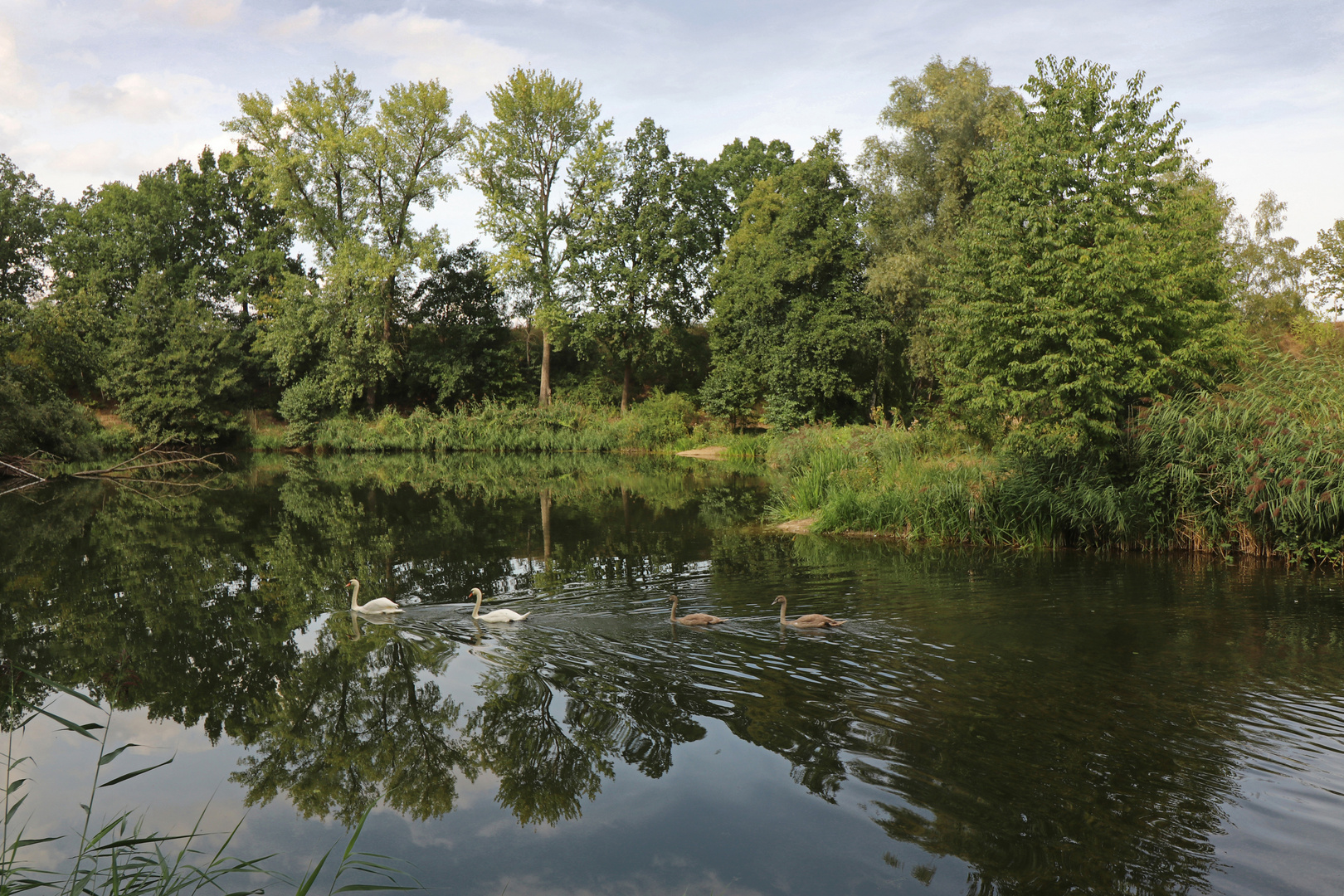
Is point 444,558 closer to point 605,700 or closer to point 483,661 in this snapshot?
point 483,661

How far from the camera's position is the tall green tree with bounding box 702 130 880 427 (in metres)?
36.4

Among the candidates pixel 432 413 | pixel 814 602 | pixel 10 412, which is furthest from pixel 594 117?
pixel 814 602

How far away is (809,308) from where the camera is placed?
37156 mm

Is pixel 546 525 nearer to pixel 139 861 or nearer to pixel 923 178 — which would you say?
pixel 139 861

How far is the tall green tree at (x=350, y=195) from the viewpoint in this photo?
42.3 m

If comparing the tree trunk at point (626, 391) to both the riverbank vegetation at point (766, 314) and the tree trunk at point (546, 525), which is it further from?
the tree trunk at point (546, 525)

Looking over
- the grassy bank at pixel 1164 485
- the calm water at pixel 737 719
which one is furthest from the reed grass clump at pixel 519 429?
the calm water at pixel 737 719

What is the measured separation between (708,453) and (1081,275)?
85.4ft

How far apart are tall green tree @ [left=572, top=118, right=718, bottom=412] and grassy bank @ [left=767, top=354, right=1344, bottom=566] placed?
28574 mm

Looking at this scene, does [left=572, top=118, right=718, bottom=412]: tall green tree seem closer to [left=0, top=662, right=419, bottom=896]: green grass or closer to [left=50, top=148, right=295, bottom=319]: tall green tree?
[left=50, top=148, right=295, bottom=319]: tall green tree

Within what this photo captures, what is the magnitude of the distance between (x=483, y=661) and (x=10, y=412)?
A: 22.9m

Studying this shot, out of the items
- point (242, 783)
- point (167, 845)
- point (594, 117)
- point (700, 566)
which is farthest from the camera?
point (594, 117)

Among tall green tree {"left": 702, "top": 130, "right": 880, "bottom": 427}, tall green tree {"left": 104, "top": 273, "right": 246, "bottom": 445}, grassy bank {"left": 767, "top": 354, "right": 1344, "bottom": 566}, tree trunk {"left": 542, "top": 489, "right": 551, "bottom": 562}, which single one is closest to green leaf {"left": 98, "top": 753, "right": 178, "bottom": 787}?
tree trunk {"left": 542, "top": 489, "right": 551, "bottom": 562}

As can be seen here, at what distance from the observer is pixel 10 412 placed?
23922 mm
